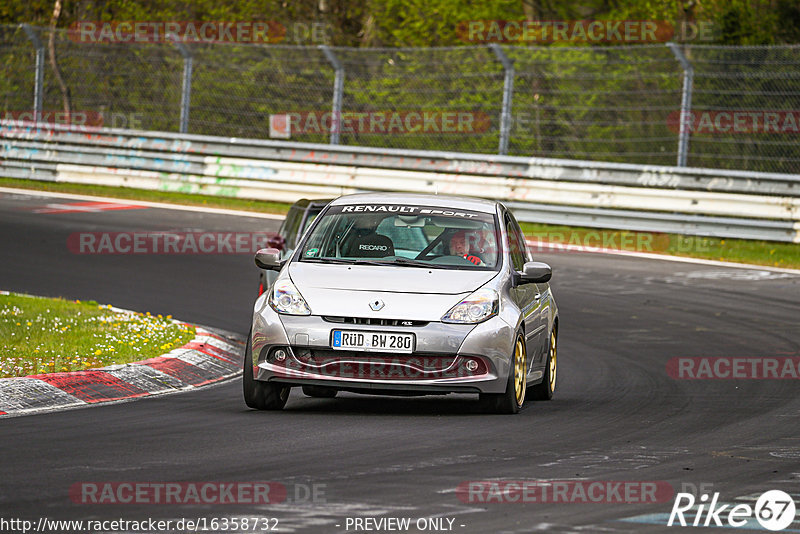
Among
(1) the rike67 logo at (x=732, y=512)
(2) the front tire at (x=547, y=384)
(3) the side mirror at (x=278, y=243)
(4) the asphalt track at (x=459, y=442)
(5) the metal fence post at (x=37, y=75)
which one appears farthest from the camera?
(5) the metal fence post at (x=37, y=75)

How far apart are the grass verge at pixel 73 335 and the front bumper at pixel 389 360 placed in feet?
6.33

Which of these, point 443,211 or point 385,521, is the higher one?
point 443,211

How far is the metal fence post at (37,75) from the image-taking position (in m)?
27.3

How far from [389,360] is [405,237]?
1.54m

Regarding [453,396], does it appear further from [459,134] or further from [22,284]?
[459,134]

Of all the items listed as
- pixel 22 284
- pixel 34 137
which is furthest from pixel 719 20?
pixel 22 284

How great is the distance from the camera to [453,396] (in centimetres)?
1095

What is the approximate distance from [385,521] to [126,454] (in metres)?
1.98

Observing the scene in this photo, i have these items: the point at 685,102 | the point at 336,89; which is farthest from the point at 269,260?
the point at 336,89

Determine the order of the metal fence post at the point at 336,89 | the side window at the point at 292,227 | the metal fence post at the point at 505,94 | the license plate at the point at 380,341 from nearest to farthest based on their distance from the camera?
the license plate at the point at 380,341
the side window at the point at 292,227
the metal fence post at the point at 505,94
the metal fence post at the point at 336,89

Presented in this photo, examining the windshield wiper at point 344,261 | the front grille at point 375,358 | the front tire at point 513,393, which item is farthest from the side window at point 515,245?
the front grille at point 375,358

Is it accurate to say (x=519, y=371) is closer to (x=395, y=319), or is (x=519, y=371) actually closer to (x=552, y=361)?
(x=395, y=319)

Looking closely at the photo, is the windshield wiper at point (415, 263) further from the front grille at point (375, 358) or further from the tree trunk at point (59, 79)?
the tree trunk at point (59, 79)

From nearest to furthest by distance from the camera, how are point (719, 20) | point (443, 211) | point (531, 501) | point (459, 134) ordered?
point (531, 501) < point (443, 211) < point (459, 134) < point (719, 20)
